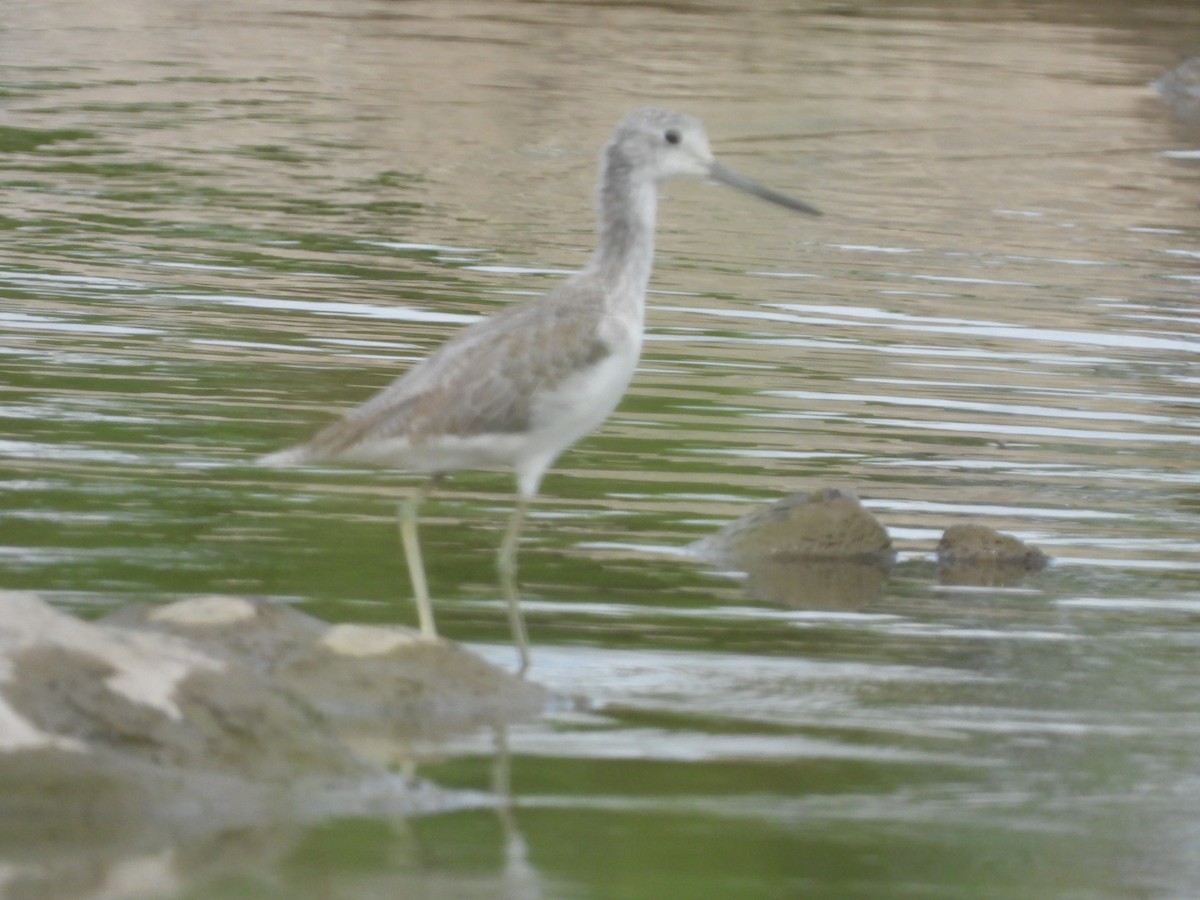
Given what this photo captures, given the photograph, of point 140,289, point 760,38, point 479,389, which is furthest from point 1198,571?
point 760,38

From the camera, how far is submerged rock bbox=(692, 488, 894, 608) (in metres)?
9.08

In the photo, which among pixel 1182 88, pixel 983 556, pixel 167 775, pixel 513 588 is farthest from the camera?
pixel 1182 88

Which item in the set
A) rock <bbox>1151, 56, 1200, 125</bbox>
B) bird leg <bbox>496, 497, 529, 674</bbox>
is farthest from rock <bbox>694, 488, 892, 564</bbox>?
rock <bbox>1151, 56, 1200, 125</bbox>

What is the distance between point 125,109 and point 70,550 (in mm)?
15241

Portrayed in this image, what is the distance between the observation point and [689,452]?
10.9 metres

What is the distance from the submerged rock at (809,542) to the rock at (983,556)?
22cm

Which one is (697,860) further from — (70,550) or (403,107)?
(403,107)

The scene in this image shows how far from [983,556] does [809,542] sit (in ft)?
2.03

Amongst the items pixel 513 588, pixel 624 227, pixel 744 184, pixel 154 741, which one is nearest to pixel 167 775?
pixel 154 741

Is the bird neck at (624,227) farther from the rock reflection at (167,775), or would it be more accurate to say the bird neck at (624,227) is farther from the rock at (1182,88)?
the rock at (1182,88)

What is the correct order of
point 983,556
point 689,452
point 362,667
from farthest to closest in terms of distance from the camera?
1. point 689,452
2. point 983,556
3. point 362,667

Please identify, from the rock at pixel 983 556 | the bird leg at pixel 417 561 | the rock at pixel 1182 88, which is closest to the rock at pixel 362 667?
the bird leg at pixel 417 561

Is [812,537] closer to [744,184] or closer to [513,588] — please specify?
[744,184]

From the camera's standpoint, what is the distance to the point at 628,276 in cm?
805
